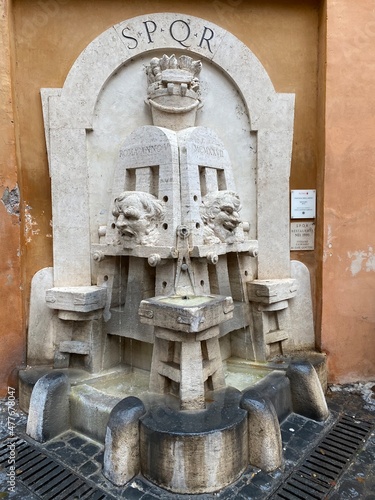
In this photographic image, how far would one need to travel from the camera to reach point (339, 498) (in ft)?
8.98

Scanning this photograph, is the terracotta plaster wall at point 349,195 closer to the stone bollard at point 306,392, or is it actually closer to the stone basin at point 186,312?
the stone bollard at point 306,392

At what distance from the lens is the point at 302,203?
4.48m

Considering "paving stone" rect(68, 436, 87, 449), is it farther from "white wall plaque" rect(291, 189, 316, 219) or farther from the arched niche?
"white wall plaque" rect(291, 189, 316, 219)

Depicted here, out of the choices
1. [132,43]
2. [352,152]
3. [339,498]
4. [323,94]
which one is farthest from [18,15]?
[339,498]

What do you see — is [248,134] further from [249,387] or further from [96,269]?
[249,387]

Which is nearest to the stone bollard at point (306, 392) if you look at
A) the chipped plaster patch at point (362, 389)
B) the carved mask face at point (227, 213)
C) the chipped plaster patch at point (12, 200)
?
the chipped plaster patch at point (362, 389)

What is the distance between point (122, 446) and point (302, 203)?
3.29 metres

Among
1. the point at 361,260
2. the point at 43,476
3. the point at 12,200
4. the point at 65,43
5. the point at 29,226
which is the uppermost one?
the point at 65,43

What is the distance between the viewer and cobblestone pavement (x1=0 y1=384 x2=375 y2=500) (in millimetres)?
2756

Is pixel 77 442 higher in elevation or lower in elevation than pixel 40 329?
lower

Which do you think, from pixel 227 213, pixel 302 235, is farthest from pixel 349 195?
pixel 227 213

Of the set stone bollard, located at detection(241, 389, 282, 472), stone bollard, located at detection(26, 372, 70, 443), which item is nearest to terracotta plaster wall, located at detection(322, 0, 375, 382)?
stone bollard, located at detection(241, 389, 282, 472)

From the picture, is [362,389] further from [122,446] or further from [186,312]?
[122,446]

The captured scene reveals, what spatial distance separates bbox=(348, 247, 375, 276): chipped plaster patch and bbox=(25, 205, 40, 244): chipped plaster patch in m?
3.69
